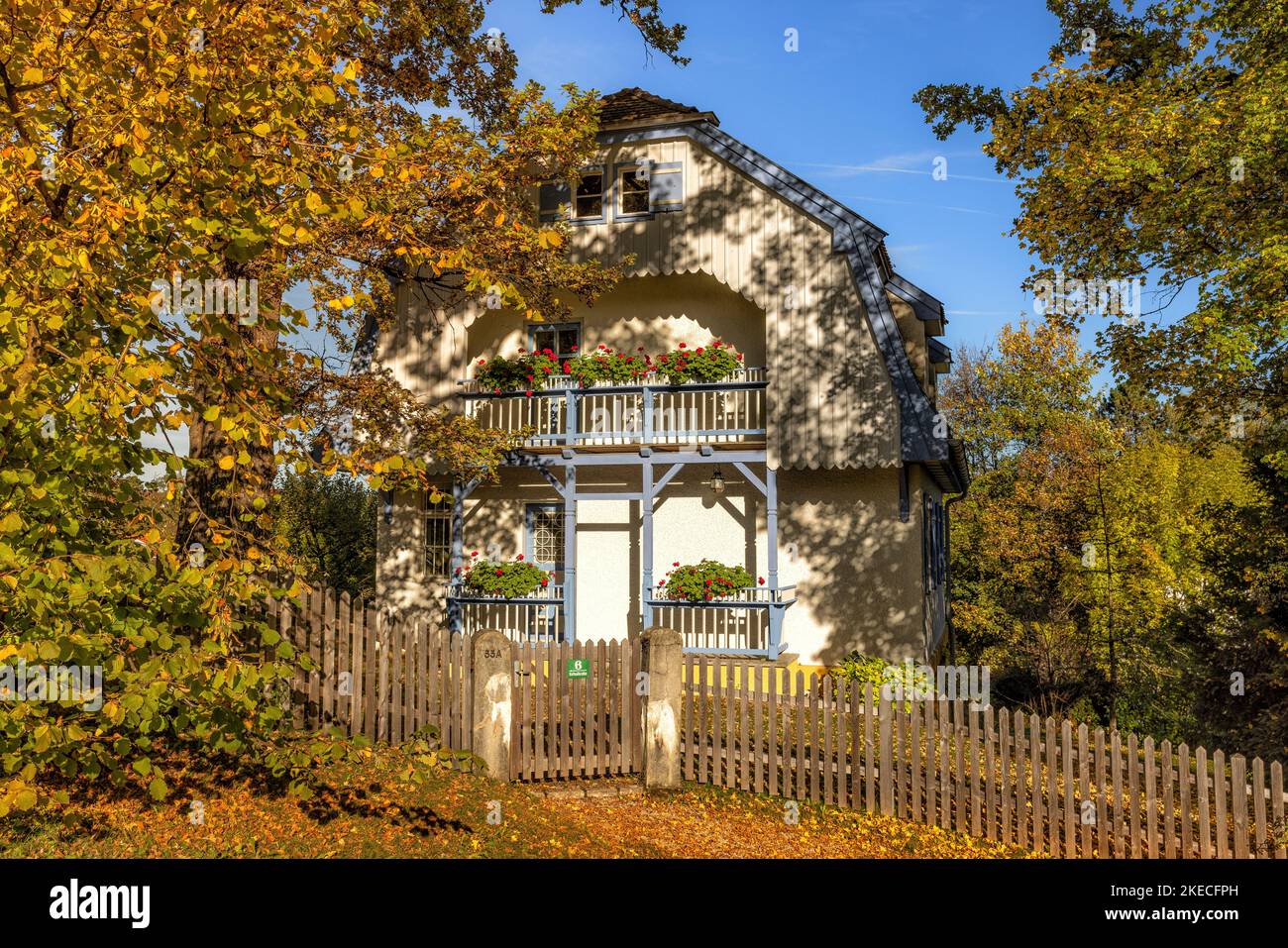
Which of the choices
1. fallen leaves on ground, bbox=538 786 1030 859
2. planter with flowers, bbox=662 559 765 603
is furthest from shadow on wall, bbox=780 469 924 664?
fallen leaves on ground, bbox=538 786 1030 859

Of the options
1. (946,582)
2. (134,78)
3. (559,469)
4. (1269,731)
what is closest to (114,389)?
(134,78)

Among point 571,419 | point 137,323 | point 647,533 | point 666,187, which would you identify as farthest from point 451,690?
point 666,187

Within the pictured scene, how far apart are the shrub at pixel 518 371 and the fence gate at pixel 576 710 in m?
7.83

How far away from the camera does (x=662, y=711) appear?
1014 centimetres

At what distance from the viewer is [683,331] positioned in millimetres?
18203

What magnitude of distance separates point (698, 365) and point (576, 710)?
8.08 m

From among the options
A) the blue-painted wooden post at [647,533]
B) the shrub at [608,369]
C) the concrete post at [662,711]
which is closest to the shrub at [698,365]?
the shrub at [608,369]

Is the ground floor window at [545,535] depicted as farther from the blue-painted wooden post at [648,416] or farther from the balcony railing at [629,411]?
the blue-painted wooden post at [648,416]

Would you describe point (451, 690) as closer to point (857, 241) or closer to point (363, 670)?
point (363, 670)

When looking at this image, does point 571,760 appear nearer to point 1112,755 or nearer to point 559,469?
point 1112,755

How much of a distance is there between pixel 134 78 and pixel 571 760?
25.7ft

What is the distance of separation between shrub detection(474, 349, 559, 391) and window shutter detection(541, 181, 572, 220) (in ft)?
9.44

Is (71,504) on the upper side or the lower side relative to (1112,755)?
upper

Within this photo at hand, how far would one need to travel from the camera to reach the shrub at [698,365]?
16.5 metres
